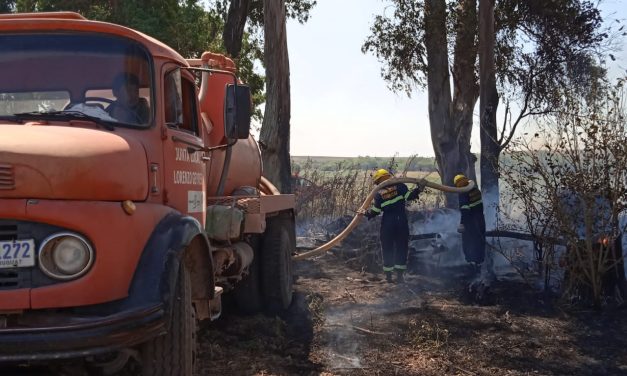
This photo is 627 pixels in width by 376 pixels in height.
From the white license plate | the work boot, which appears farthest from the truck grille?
the work boot

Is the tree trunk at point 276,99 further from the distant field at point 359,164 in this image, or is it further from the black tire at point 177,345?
the black tire at point 177,345

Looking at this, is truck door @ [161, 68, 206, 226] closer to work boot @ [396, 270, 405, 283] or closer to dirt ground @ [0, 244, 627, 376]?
dirt ground @ [0, 244, 627, 376]

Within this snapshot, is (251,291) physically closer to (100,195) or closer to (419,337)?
(419,337)

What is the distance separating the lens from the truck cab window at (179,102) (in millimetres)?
4582

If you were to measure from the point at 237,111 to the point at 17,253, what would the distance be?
206 cm

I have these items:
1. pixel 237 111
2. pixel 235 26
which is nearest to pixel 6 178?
pixel 237 111

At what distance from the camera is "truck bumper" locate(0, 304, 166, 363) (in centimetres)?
310

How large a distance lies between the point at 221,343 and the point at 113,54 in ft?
10.3

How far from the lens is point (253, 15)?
20656 millimetres

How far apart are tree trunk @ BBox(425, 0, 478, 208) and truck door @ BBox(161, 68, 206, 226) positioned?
13.6 meters

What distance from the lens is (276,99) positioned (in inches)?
548

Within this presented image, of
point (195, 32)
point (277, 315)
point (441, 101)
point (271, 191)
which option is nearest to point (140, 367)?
point (277, 315)

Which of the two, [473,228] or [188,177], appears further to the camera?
[473,228]

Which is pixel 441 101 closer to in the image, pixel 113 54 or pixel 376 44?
pixel 376 44
